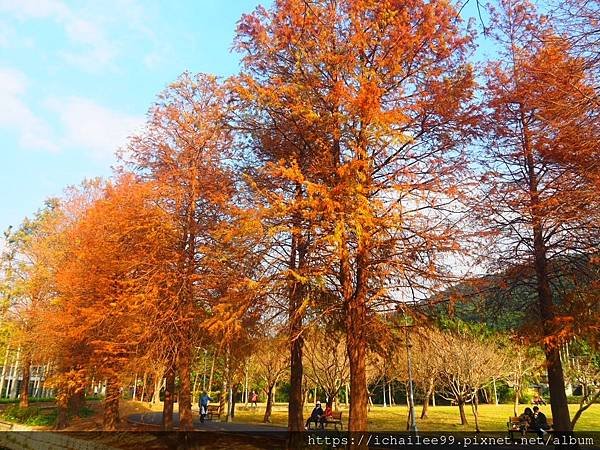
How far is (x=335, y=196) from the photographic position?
9656 millimetres

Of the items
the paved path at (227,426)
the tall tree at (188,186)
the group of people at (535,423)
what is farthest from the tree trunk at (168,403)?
the group of people at (535,423)

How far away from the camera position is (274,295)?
11.6 m

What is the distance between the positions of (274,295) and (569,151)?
26.6ft

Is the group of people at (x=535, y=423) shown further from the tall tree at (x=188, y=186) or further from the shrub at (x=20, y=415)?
the shrub at (x=20, y=415)

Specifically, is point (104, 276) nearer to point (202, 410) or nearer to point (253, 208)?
point (253, 208)

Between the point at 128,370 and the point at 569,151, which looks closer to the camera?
the point at 569,151

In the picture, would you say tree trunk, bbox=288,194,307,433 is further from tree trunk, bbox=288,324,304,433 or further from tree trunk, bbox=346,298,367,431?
tree trunk, bbox=346,298,367,431

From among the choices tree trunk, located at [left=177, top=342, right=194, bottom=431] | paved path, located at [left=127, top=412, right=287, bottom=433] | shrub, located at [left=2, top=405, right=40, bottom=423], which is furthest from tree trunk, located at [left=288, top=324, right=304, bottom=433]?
shrub, located at [left=2, top=405, right=40, bottom=423]

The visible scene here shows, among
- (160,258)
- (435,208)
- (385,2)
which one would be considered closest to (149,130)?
(160,258)

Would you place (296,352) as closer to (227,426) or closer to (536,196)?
(536,196)

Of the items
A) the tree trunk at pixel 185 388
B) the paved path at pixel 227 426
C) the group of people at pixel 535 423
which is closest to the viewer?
the tree trunk at pixel 185 388

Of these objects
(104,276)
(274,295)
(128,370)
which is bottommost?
(128,370)

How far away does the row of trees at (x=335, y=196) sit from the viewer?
389 inches

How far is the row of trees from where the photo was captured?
9883 mm
